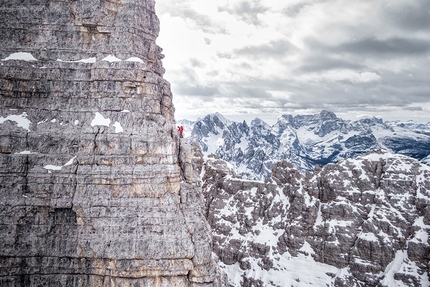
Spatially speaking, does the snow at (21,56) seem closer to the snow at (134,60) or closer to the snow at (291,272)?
the snow at (134,60)

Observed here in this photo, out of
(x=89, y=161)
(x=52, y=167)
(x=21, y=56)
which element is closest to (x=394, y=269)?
(x=89, y=161)

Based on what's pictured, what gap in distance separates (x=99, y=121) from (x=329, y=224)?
96.8 metres

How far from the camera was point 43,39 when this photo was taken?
34719 millimetres

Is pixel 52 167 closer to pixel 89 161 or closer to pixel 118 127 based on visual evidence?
pixel 89 161

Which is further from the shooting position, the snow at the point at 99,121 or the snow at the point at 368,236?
the snow at the point at 368,236

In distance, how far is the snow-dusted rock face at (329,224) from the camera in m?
96.1

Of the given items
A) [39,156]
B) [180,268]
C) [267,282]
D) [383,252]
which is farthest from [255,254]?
[39,156]

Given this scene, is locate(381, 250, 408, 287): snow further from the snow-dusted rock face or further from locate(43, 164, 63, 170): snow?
locate(43, 164, 63, 170): snow

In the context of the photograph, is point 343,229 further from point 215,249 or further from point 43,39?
point 43,39

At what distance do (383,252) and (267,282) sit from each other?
133 ft

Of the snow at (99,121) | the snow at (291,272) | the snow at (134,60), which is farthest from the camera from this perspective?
the snow at (291,272)

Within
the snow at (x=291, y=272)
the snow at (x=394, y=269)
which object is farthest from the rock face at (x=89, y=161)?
the snow at (x=394, y=269)

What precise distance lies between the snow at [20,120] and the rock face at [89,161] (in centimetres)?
14

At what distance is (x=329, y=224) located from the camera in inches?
4149
